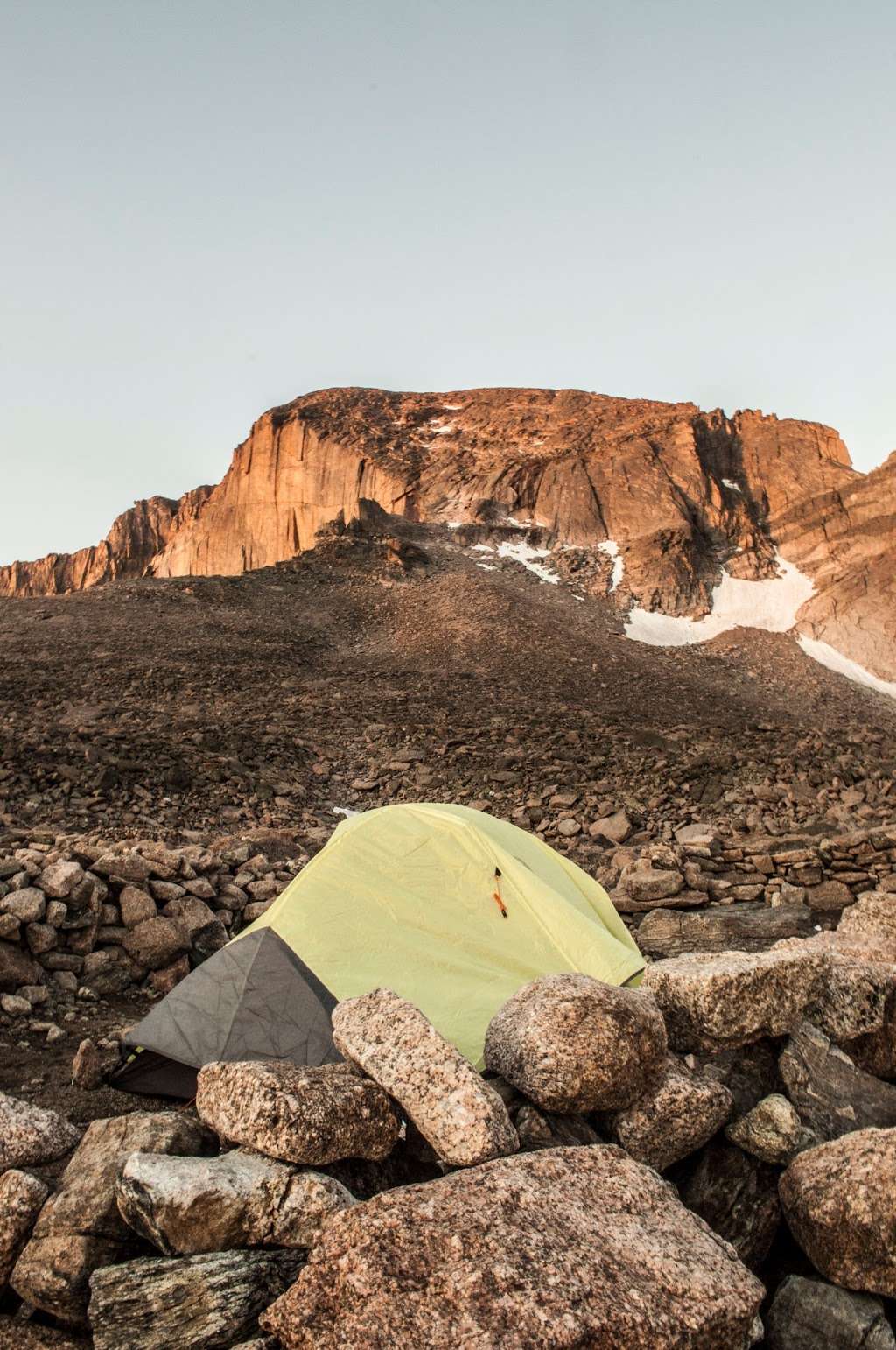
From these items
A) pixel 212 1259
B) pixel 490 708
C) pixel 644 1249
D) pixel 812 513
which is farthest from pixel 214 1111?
pixel 812 513

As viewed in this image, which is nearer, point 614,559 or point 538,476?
point 614,559

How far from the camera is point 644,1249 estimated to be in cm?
342

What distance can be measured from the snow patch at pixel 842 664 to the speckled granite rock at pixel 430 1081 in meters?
43.6

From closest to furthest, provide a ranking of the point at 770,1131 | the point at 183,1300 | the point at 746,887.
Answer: the point at 183,1300
the point at 770,1131
the point at 746,887

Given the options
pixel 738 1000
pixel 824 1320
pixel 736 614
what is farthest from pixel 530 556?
pixel 824 1320

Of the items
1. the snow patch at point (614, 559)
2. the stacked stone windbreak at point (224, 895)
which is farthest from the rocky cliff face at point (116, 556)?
the stacked stone windbreak at point (224, 895)

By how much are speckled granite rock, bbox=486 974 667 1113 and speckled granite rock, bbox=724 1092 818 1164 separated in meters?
0.59

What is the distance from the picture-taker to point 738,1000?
514 cm

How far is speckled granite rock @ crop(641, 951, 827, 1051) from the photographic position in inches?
202

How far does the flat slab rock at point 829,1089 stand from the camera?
194 inches

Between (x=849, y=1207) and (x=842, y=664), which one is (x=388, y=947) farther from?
(x=842, y=664)

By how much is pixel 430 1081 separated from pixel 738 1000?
2.12 meters

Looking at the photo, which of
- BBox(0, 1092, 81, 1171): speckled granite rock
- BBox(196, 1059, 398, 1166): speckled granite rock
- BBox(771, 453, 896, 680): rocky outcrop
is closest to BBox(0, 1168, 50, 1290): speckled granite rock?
BBox(0, 1092, 81, 1171): speckled granite rock

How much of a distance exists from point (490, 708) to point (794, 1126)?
2036cm
